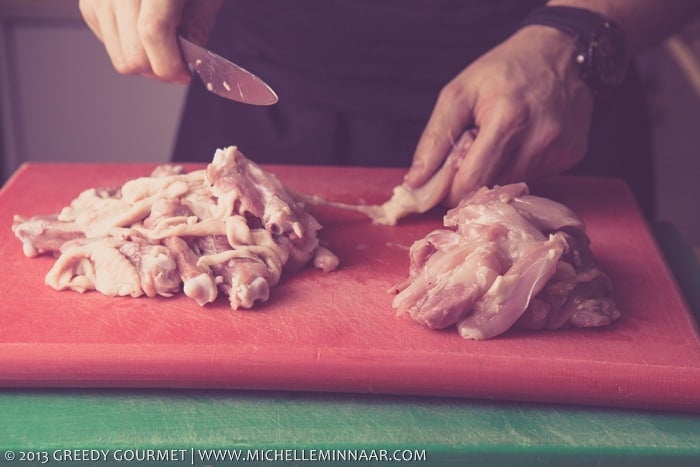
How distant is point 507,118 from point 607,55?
0.42m

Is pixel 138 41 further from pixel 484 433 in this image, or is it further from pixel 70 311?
pixel 484 433

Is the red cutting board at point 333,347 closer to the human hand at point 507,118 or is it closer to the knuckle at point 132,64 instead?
the human hand at point 507,118

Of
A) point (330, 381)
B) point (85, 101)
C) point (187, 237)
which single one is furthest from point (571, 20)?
point (85, 101)

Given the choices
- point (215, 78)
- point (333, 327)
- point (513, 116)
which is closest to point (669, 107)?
point (513, 116)

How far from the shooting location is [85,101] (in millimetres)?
5156

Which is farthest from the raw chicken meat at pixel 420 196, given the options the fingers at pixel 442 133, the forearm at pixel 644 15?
the forearm at pixel 644 15

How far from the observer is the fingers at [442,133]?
2.38 meters

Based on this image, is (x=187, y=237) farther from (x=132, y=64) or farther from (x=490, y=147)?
(x=490, y=147)

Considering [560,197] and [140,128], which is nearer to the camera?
[560,197]

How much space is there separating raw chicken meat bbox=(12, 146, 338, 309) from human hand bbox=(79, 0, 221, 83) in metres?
0.30

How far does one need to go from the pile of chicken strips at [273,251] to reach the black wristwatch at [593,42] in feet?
2.03

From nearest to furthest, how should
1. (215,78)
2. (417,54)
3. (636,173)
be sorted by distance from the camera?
(215,78) < (417,54) < (636,173)

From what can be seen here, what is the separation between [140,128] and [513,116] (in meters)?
3.34

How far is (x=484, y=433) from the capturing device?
5.26ft
